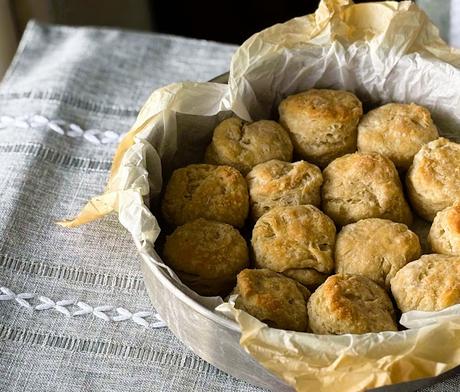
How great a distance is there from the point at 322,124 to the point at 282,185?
138mm

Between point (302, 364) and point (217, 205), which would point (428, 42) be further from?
point (302, 364)

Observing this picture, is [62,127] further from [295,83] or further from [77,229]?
[295,83]

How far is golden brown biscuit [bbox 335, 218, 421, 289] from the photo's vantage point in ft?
3.22

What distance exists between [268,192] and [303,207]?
61 millimetres

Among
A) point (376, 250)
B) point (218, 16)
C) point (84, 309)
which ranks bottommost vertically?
point (218, 16)

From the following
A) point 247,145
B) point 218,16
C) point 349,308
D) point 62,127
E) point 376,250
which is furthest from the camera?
point 218,16

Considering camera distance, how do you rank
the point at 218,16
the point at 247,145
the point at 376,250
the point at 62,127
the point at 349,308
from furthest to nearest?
the point at 218,16, the point at 62,127, the point at 247,145, the point at 376,250, the point at 349,308

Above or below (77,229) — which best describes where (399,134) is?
above

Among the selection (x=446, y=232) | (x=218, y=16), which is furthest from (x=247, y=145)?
(x=218, y=16)

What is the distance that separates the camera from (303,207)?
3.41 ft

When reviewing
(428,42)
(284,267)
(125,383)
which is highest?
(428,42)

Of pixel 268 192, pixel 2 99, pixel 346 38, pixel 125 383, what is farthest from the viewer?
pixel 2 99

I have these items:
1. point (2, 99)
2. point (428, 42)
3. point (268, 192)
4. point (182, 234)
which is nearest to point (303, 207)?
point (268, 192)

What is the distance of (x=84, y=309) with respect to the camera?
1.07m
